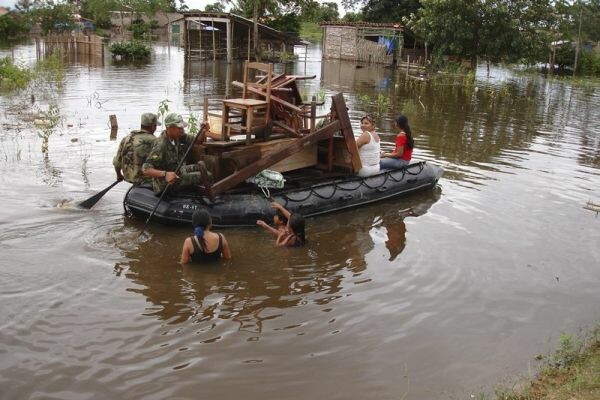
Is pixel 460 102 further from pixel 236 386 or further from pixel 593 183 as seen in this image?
pixel 236 386

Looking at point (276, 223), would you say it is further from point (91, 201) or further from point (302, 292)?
point (91, 201)

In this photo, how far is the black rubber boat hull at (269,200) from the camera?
8.42m

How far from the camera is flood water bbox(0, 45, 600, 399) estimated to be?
514cm

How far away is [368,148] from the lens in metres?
10.2

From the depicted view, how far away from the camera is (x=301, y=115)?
9.59 m

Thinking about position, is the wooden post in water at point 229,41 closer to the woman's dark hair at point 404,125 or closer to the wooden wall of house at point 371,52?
the wooden wall of house at point 371,52

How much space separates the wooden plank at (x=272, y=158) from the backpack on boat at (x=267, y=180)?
0.18 meters

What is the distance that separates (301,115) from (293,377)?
5.34 metres

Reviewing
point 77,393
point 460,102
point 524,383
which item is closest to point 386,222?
point 524,383

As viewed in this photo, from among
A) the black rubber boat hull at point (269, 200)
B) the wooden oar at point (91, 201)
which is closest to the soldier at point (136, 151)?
the black rubber boat hull at point (269, 200)

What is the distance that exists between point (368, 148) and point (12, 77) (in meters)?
15.0

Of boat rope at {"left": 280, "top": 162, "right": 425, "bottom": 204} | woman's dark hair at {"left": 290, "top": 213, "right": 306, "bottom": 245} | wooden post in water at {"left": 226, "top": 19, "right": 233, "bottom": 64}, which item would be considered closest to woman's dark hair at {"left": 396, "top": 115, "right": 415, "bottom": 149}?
boat rope at {"left": 280, "top": 162, "right": 425, "bottom": 204}

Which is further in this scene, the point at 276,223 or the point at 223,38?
the point at 223,38

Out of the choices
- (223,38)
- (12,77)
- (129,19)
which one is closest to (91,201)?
(12,77)
